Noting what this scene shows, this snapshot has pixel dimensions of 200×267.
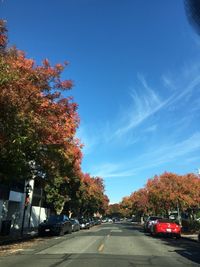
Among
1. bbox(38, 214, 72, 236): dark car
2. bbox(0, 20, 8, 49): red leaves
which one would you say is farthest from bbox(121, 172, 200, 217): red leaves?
bbox(0, 20, 8, 49): red leaves

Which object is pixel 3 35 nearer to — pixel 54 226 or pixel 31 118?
pixel 31 118

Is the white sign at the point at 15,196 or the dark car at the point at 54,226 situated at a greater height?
the white sign at the point at 15,196

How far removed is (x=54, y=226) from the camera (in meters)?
29.8

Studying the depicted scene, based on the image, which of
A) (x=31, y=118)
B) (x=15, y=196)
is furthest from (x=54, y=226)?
(x=31, y=118)

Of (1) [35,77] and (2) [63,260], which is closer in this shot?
(2) [63,260]

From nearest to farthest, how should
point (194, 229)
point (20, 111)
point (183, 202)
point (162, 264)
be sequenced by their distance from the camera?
point (162, 264) → point (20, 111) → point (194, 229) → point (183, 202)

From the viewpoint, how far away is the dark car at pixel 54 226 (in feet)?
95.8

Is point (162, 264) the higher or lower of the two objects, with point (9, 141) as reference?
lower

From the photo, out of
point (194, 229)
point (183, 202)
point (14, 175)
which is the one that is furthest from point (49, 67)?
point (183, 202)

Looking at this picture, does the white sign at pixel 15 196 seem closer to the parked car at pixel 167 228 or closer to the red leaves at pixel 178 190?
the parked car at pixel 167 228

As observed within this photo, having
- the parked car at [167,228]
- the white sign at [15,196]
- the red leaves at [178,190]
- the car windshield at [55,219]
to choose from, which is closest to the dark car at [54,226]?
the car windshield at [55,219]

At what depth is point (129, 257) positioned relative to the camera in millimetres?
14312

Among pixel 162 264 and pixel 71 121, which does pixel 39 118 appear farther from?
pixel 162 264

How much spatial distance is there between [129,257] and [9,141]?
6.52m
